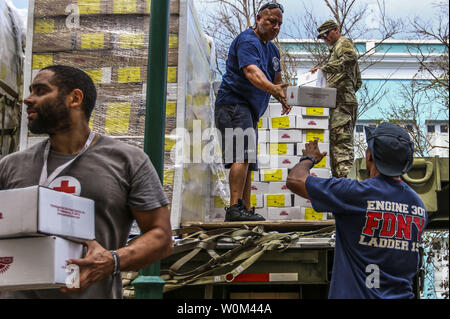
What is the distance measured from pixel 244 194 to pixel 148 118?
276 cm

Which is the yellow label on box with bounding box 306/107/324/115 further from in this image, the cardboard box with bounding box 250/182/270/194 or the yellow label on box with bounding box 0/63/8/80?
the yellow label on box with bounding box 0/63/8/80

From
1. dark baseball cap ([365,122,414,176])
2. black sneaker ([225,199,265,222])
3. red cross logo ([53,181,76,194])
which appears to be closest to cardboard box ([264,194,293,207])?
black sneaker ([225,199,265,222])

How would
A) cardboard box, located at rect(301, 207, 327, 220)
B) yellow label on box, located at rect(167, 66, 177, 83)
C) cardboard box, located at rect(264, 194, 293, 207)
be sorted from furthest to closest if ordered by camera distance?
cardboard box, located at rect(264, 194, 293, 207)
cardboard box, located at rect(301, 207, 327, 220)
yellow label on box, located at rect(167, 66, 177, 83)

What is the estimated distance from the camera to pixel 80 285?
2.92m

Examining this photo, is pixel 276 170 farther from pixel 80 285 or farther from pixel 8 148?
pixel 80 285

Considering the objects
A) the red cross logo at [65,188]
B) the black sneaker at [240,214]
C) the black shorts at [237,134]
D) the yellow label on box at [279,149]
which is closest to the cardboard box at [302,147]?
the yellow label on box at [279,149]

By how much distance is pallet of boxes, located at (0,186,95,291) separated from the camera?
9.39 feet

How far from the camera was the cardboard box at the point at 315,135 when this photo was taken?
8000mm

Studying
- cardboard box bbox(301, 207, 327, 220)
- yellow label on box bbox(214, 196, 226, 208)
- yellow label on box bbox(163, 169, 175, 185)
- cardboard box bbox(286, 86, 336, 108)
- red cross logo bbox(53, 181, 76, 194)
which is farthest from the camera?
yellow label on box bbox(214, 196, 226, 208)

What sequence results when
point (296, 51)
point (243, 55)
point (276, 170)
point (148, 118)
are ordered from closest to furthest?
1. point (148, 118)
2. point (243, 55)
3. point (276, 170)
4. point (296, 51)

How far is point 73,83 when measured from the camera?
349 cm

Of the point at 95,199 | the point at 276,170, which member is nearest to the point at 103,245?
the point at 95,199

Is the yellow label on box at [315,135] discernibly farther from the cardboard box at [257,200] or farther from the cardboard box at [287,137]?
the cardboard box at [257,200]

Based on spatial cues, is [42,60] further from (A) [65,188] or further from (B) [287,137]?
(A) [65,188]
